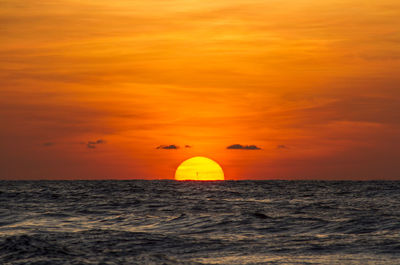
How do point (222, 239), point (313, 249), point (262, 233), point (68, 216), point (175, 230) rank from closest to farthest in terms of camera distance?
1. point (313, 249)
2. point (222, 239)
3. point (262, 233)
4. point (175, 230)
5. point (68, 216)

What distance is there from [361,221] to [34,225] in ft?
65.2

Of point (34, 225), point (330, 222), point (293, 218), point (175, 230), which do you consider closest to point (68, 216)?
point (34, 225)

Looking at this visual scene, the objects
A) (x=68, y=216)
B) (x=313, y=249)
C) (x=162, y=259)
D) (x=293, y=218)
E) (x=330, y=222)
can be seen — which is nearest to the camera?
(x=162, y=259)

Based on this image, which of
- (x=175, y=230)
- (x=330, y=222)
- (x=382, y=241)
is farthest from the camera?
(x=330, y=222)

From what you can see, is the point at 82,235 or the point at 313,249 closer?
the point at 313,249

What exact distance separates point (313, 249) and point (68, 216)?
73.4ft

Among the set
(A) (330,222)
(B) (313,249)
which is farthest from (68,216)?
(B) (313,249)

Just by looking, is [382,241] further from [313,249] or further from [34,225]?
[34,225]

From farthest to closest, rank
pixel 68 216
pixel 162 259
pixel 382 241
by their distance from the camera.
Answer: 1. pixel 68 216
2. pixel 382 241
3. pixel 162 259

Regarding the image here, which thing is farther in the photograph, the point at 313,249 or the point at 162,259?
the point at 313,249

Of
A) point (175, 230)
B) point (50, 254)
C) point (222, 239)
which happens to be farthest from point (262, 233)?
point (50, 254)

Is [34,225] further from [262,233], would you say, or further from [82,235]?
[262,233]

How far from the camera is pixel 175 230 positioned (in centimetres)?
3172

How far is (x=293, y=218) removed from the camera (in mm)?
37312
